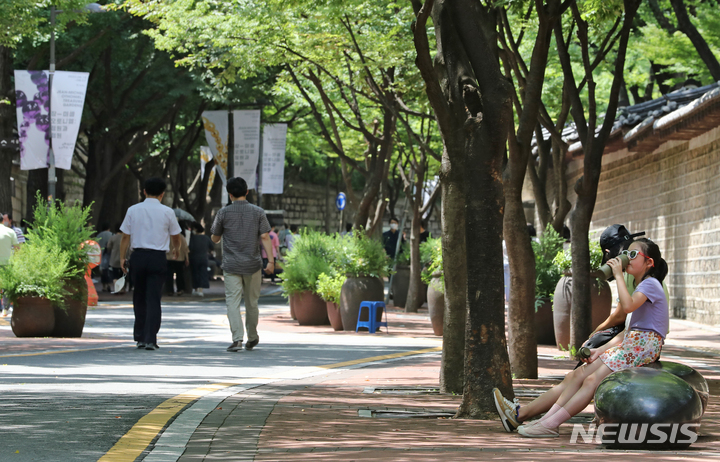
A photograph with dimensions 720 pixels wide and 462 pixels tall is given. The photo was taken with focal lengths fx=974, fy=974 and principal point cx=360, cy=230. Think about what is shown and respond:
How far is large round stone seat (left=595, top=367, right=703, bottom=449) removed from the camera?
5379mm

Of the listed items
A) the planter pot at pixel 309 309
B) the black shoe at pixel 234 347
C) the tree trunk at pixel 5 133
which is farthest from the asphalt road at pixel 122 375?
the tree trunk at pixel 5 133

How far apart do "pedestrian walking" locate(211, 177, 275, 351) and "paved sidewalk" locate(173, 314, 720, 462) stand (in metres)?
2.34

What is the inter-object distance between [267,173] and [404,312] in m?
7.66

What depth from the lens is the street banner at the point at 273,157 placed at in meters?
26.4

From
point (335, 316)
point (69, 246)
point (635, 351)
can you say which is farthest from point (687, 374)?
point (335, 316)

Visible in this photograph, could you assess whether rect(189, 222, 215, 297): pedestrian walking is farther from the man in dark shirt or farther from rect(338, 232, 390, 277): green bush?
rect(338, 232, 390, 277): green bush

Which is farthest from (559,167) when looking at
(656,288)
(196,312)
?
(196,312)

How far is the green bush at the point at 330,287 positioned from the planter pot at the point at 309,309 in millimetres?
633

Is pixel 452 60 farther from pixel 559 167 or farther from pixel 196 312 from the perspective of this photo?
pixel 196 312

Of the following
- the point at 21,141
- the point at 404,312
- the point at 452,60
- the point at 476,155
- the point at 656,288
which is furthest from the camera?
the point at 21,141

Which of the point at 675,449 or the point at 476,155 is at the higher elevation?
the point at 476,155

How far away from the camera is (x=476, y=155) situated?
6656 millimetres
